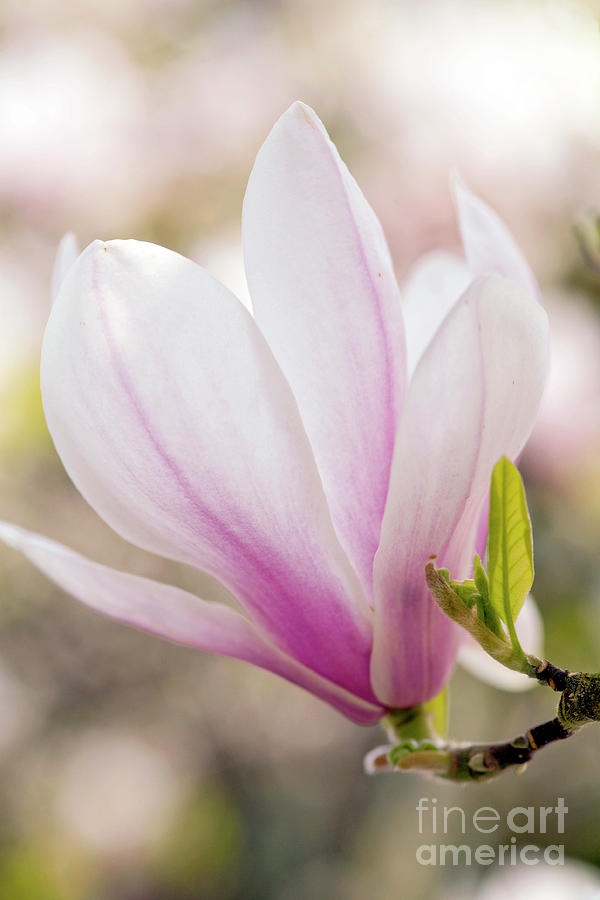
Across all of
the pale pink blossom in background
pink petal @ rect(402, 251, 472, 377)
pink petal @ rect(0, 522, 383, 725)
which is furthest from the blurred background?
pink petal @ rect(0, 522, 383, 725)

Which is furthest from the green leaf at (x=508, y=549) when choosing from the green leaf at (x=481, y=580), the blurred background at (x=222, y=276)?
the blurred background at (x=222, y=276)

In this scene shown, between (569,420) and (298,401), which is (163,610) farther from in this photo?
(569,420)

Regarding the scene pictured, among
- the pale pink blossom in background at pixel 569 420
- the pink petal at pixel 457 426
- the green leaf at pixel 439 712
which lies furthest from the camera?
the pale pink blossom in background at pixel 569 420

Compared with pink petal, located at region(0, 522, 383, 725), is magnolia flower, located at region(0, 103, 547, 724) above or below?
above

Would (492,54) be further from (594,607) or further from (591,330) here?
(594,607)

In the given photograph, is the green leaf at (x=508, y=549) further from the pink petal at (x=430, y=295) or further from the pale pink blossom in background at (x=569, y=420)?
the pale pink blossom in background at (x=569, y=420)

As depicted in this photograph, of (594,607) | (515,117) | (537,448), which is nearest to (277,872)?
(594,607)

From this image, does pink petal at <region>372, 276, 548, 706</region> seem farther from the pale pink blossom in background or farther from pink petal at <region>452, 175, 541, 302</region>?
the pale pink blossom in background
